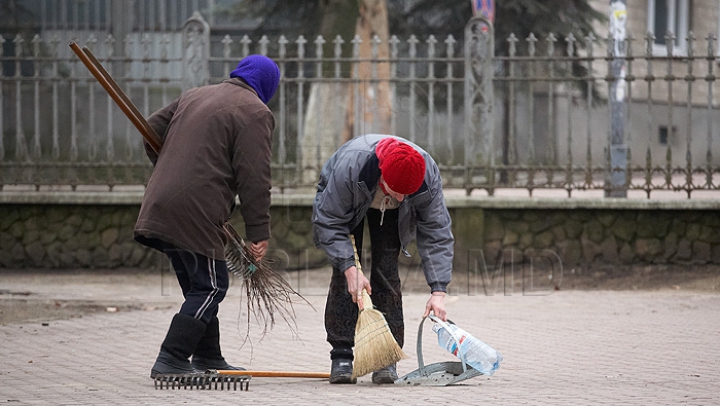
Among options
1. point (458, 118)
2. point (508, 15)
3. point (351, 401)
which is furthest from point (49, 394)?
point (508, 15)

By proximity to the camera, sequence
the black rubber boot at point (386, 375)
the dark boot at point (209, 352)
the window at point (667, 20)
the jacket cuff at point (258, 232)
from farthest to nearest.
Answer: the window at point (667, 20)
the dark boot at point (209, 352)
the black rubber boot at point (386, 375)
the jacket cuff at point (258, 232)

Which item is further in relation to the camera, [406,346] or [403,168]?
[406,346]

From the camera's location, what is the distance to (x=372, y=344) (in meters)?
5.06

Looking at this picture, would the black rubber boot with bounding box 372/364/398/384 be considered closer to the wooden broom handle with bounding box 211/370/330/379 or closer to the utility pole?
the wooden broom handle with bounding box 211/370/330/379

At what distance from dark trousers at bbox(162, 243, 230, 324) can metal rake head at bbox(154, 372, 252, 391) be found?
0.27 metres

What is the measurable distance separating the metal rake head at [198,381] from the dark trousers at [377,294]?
54cm

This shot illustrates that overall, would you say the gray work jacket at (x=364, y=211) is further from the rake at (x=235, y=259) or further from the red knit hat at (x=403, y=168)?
the rake at (x=235, y=259)

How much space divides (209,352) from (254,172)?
3.37 feet

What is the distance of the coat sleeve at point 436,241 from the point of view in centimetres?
522

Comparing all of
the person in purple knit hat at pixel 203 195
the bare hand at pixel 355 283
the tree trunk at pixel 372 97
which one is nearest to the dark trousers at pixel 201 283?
the person in purple knit hat at pixel 203 195

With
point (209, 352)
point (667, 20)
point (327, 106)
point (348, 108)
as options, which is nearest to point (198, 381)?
point (209, 352)

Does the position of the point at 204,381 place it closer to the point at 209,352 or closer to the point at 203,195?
the point at 209,352

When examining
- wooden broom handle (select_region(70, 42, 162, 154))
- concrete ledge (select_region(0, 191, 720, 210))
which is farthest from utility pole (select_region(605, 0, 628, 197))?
wooden broom handle (select_region(70, 42, 162, 154))

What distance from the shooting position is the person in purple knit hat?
5.07m
